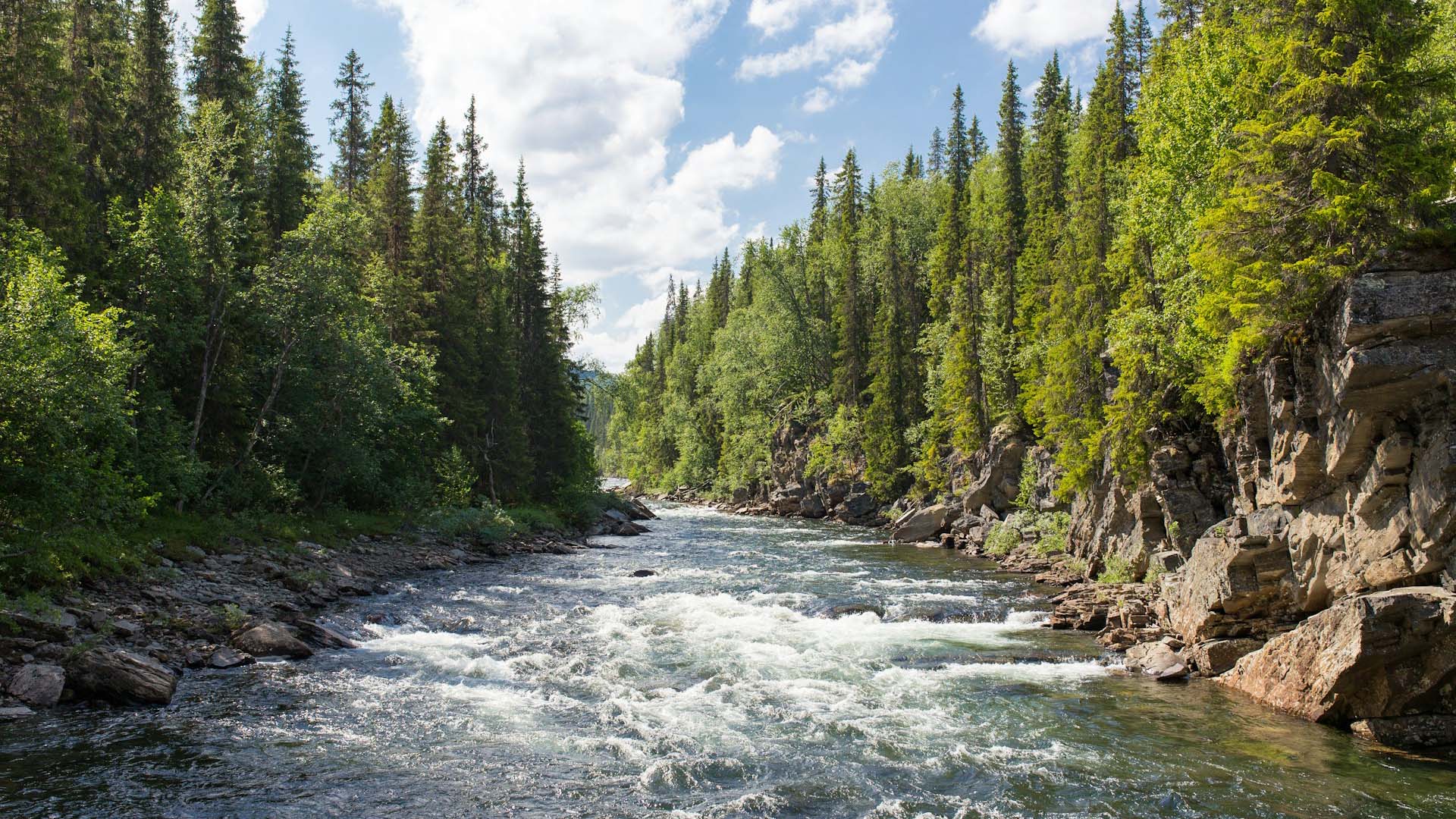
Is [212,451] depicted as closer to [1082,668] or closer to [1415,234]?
[1082,668]

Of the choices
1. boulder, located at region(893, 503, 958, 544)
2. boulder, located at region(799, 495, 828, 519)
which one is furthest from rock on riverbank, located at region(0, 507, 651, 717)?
boulder, located at region(799, 495, 828, 519)

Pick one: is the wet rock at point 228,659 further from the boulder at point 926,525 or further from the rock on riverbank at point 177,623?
the boulder at point 926,525

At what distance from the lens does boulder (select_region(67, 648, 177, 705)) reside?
12.2m

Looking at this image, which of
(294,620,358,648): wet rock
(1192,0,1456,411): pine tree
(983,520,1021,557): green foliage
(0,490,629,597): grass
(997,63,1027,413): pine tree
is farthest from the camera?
(997,63,1027,413): pine tree

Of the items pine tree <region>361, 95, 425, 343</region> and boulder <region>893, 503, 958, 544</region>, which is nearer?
pine tree <region>361, 95, 425, 343</region>

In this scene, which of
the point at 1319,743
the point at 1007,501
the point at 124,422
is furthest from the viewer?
the point at 1007,501

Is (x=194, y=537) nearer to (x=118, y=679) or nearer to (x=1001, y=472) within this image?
(x=118, y=679)

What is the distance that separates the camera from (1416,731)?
11.5 m

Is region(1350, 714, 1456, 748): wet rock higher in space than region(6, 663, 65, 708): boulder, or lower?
lower

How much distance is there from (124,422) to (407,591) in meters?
9.07

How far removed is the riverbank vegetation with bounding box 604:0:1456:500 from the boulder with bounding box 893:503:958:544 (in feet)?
16.5

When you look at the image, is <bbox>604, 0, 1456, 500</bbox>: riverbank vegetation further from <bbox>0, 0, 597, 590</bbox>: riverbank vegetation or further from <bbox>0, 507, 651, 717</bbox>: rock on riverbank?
<bbox>0, 0, 597, 590</bbox>: riverbank vegetation

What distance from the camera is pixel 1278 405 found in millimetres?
16281

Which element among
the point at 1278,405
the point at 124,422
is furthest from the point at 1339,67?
the point at 124,422
